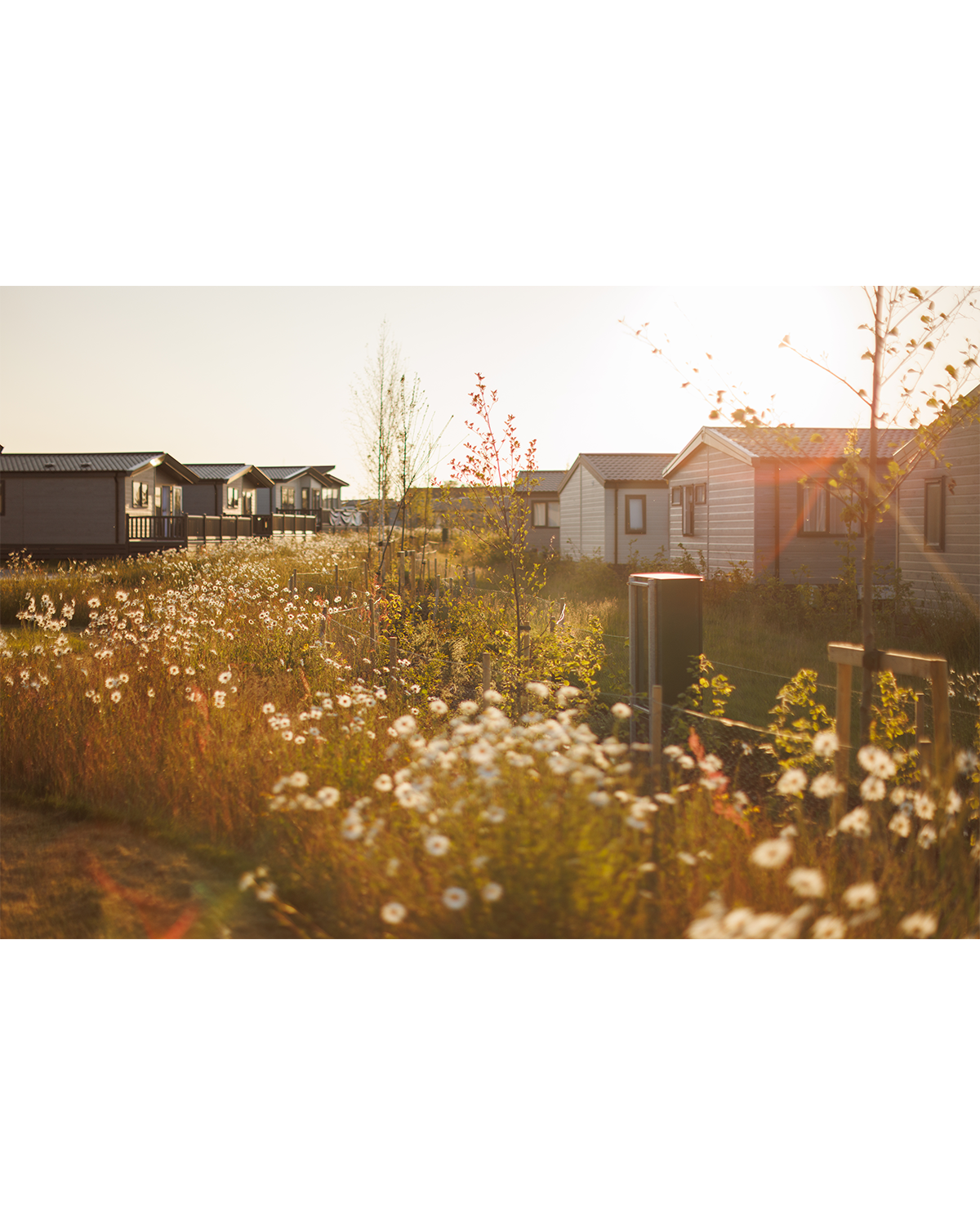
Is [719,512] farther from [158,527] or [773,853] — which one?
[158,527]

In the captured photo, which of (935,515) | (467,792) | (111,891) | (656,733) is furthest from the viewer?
(935,515)

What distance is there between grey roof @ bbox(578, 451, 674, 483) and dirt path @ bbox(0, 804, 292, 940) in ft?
77.8

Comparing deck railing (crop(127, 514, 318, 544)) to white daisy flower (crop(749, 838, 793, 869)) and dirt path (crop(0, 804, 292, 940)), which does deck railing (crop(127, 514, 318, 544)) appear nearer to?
dirt path (crop(0, 804, 292, 940))

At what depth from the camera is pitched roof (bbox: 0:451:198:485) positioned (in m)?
33.8

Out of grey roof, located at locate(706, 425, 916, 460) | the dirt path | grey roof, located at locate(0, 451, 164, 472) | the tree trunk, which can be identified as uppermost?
grey roof, located at locate(0, 451, 164, 472)

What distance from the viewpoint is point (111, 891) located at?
Result: 4.29 meters

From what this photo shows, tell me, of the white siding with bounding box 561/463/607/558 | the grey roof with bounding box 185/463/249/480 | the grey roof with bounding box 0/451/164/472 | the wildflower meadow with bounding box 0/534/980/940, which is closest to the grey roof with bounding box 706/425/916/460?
the white siding with bounding box 561/463/607/558

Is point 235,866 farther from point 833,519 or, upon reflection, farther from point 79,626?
point 833,519

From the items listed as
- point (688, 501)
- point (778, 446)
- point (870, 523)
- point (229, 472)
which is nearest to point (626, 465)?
point (688, 501)

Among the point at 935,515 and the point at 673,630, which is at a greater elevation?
the point at 935,515

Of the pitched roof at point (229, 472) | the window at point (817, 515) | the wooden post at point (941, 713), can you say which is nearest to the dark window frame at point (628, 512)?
the window at point (817, 515)

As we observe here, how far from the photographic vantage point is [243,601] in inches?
438

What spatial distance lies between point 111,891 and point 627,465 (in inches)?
1019

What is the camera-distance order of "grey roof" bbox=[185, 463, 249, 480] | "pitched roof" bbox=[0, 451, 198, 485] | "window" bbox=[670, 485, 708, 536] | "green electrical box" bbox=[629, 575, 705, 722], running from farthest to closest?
"grey roof" bbox=[185, 463, 249, 480] → "pitched roof" bbox=[0, 451, 198, 485] → "window" bbox=[670, 485, 708, 536] → "green electrical box" bbox=[629, 575, 705, 722]
